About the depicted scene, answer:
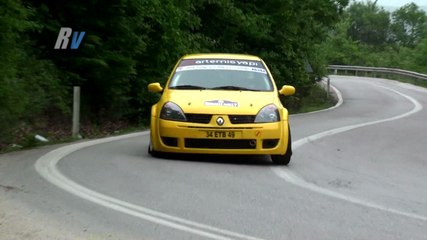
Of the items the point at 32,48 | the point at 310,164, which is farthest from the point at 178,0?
the point at 310,164

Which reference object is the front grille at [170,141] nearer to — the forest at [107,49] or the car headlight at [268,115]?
the car headlight at [268,115]

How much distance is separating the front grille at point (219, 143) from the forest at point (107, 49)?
3552 millimetres

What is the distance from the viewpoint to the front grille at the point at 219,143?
922 cm

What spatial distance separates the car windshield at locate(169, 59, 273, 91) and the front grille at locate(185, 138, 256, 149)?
1.15m

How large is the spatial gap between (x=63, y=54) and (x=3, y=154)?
5.50 m

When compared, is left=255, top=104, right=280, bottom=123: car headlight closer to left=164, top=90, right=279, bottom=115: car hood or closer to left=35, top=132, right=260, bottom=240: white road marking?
left=164, top=90, right=279, bottom=115: car hood

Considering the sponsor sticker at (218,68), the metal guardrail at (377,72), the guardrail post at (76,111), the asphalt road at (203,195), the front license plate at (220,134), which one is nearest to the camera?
the asphalt road at (203,195)

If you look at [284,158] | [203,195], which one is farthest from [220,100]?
[203,195]

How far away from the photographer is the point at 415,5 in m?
129

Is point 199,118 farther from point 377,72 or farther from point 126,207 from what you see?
point 377,72

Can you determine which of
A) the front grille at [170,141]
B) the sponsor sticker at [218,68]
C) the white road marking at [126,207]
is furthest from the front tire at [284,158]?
the white road marking at [126,207]

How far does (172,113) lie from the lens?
936 centimetres

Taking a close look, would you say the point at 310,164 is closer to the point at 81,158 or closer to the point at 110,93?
the point at 81,158

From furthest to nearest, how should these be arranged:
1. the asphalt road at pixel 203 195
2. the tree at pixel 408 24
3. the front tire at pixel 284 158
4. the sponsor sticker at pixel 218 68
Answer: the tree at pixel 408 24 < the sponsor sticker at pixel 218 68 < the front tire at pixel 284 158 < the asphalt road at pixel 203 195
